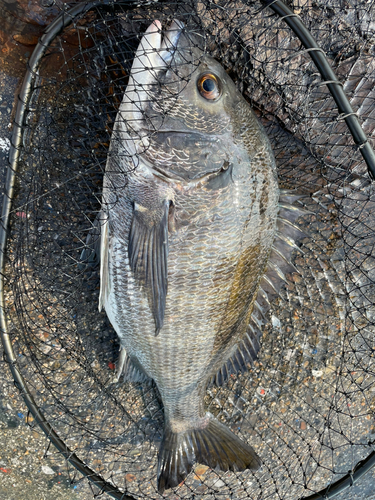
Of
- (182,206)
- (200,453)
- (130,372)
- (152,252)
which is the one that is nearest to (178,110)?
(182,206)

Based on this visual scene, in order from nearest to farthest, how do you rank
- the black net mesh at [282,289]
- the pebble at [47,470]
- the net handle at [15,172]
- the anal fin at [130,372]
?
1. the net handle at [15,172]
2. the black net mesh at [282,289]
3. the anal fin at [130,372]
4. the pebble at [47,470]

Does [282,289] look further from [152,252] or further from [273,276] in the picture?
[152,252]

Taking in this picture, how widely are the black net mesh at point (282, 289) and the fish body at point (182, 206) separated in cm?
21

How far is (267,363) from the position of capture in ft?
6.55

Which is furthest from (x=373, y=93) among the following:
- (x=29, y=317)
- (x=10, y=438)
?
(x=10, y=438)

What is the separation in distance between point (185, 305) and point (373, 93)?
1.39 meters

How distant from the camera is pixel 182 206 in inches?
55.1

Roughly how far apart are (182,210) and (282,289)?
2.93 feet

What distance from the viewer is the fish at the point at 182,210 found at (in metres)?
1.38

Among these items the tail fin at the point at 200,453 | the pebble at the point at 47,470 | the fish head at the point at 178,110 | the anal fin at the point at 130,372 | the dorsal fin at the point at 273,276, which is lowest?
the pebble at the point at 47,470

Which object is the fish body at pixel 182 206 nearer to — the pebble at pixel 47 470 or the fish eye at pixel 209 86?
the fish eye at pixel 209 86

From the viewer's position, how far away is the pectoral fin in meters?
1.39

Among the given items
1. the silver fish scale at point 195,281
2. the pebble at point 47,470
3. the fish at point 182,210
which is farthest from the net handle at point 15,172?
the silver fish scale at point 195,281

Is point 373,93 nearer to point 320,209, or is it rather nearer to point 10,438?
point 320,209
